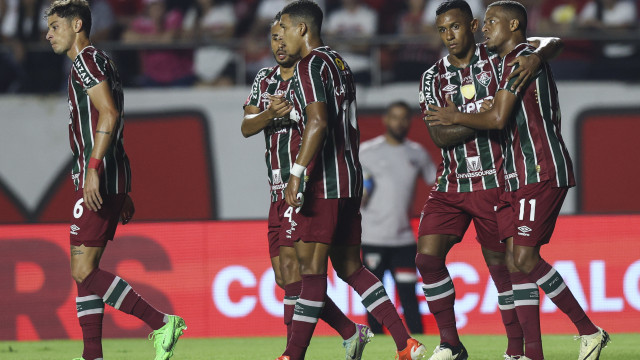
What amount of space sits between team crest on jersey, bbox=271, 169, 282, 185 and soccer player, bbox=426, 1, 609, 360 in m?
1.10

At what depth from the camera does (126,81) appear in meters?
12.5

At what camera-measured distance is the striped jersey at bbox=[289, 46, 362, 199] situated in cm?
541

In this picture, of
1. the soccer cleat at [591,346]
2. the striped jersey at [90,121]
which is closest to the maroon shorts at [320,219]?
the striped jersey at [90,121]

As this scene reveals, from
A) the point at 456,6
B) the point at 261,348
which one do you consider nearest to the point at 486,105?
the point at 456,6

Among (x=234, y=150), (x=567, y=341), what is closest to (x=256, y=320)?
(x=567, y=341)

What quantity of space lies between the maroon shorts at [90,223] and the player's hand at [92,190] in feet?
0.34

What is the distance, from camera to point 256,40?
12.3 metres

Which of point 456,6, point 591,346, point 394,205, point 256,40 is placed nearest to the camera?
point 591,346

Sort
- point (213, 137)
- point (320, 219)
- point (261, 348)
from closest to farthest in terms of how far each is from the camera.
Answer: point (320, 219) < point (261, 348) < point (213, 137)

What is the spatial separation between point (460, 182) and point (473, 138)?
279 millimetres

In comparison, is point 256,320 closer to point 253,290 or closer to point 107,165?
point 253,290

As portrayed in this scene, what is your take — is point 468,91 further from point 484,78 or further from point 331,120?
point 331,120

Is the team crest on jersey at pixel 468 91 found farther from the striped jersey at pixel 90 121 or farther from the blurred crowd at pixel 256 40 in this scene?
the blurred crowd at pixel 256 40

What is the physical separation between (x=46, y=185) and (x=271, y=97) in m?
7.76
